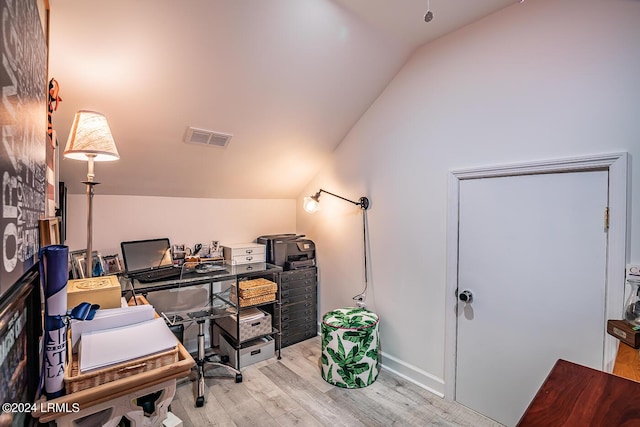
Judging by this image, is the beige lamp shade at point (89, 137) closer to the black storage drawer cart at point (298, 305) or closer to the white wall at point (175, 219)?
the white wall at point (175, 219)

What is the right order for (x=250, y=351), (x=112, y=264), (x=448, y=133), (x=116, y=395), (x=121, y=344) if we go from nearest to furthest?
(x=116, y=395)
(x=121, y=344)
(x=448, y=133)
(x=112, y=264)
(x=250, y=351)

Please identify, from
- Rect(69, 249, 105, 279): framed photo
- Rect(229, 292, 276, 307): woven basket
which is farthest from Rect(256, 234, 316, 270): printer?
Rect(69, 249, 105, 279): framed photo

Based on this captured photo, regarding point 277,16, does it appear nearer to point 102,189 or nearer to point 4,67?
point 4,67

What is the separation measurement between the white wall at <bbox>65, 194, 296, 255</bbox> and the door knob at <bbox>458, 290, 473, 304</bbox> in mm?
2252

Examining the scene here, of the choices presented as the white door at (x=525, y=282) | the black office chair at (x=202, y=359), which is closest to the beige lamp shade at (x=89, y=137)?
the black office chair at (x=202, y=359)

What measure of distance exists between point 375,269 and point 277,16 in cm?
220

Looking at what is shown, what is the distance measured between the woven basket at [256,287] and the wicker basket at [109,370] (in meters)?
1.74

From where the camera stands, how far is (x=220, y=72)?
6.81 ft

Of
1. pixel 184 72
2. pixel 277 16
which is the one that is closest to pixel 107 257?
pixel 184 72

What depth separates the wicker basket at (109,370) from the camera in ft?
3.04

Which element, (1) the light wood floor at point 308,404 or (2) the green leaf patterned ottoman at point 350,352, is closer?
(1) the light wood floor at point 308,404

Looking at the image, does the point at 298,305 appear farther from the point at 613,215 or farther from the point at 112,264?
the point at 613,215

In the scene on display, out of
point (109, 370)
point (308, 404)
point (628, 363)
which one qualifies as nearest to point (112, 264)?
point (109, 370)

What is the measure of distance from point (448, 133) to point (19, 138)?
2430 mm
